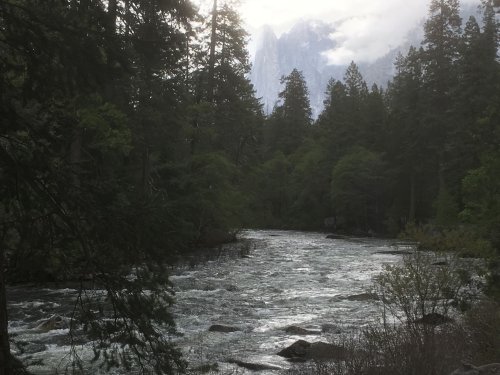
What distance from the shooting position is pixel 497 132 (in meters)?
13.9

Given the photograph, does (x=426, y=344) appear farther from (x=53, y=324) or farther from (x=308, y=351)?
(x=53, y=324)

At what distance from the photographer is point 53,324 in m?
11.2

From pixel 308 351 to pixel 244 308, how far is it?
4.84m

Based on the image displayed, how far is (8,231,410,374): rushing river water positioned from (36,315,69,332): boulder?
18 centimetres

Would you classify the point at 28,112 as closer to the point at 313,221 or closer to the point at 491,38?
the point at 491,38

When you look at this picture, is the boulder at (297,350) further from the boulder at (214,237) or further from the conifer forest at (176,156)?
the boulder at (214,237)

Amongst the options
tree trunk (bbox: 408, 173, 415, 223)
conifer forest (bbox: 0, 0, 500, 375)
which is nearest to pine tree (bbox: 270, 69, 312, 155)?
conifer forest (bbox: 0, 0, 500, 375)

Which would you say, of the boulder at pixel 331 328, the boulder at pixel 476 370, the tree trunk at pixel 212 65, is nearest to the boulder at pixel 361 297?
the boulder at pixel 331 328

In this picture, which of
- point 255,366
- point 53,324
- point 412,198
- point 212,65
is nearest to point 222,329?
point 255,366

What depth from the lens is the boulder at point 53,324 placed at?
11.1 metres

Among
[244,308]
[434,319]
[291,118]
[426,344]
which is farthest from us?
[291,118]

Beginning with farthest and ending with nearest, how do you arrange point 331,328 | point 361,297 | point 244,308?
point 361,297, point 244,308, point 331,328

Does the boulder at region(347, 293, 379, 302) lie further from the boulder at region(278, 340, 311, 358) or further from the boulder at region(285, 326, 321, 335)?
the boulder at region(278, 340, 311, 358)

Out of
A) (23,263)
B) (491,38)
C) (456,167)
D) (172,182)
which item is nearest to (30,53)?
(23,263)
